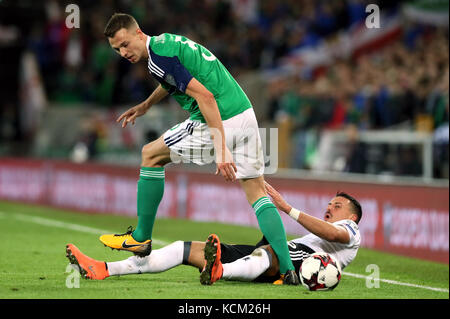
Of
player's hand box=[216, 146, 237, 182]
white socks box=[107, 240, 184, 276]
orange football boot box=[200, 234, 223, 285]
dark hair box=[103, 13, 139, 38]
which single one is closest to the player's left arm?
player's hand box=[216, 146, 237, 182]

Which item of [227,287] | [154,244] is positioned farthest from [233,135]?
[154,244]

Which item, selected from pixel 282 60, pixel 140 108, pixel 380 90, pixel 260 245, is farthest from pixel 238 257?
pixel 282 60

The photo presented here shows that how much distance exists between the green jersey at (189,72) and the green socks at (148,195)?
0.52m

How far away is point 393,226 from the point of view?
440 inches

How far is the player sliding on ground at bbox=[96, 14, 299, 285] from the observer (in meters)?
6.55

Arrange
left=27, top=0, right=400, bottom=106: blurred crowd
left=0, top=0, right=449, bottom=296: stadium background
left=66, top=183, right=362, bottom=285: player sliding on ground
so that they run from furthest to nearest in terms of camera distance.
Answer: left=27, top=0, right=400, bottom=106: blurred crowd
left=0, top=0, right=449, bottom=296: stadium background
left=66, top=183, right=362, bottom=285: player sliding on ground

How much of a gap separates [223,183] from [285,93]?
3.58m

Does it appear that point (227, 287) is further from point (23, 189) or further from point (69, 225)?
point (23, 189)

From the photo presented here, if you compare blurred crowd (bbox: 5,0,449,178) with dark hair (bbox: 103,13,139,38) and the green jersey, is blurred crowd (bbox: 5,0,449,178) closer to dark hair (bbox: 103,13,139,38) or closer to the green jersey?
the green jersey

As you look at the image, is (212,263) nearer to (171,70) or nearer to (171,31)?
(171,70)

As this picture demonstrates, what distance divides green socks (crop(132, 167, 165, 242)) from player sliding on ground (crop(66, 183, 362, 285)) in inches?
9.6

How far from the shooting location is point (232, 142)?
6.66 m

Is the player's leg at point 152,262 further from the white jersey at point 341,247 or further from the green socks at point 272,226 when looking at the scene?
the white jersey at point 341,247

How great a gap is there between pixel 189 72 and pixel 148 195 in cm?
100
